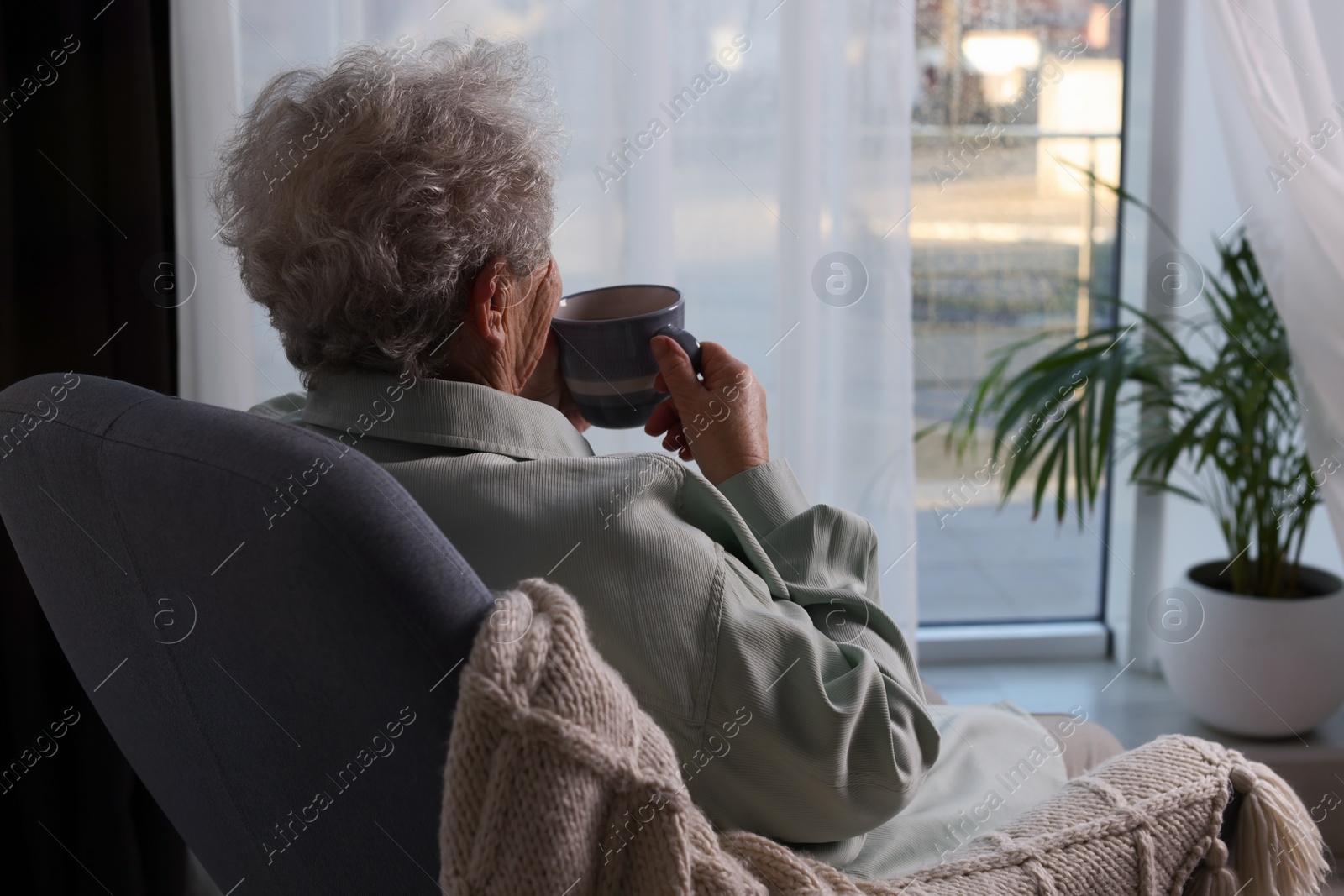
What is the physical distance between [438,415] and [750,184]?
1216 mm

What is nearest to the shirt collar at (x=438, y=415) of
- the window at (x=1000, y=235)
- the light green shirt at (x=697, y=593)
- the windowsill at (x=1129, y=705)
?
the light green shirt at (x=697, y=593)

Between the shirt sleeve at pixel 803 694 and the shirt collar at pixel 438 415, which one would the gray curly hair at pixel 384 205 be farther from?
the shirt sleeve at pixel 803 694

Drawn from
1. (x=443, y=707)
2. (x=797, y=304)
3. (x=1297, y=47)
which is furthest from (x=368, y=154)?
(x=1297, y=47)

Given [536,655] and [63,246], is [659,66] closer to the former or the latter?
[63,246]

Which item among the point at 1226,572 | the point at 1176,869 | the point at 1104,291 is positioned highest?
the point at 1104,291

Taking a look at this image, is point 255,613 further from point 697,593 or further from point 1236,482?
point 1236,482

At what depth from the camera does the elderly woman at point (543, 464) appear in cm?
79

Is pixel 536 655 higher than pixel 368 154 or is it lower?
lower

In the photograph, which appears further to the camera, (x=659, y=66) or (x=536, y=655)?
(x=659, y=66)

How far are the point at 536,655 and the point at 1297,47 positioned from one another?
74.2 inches

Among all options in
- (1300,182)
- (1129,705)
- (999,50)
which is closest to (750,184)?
(999,50)

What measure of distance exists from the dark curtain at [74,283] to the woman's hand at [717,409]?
102 centimetres

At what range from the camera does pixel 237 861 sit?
32.8 inches

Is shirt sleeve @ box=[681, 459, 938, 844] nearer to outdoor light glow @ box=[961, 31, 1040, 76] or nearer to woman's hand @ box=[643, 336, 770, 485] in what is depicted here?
woman's hand @ box=[643, 336, 770, 485]
